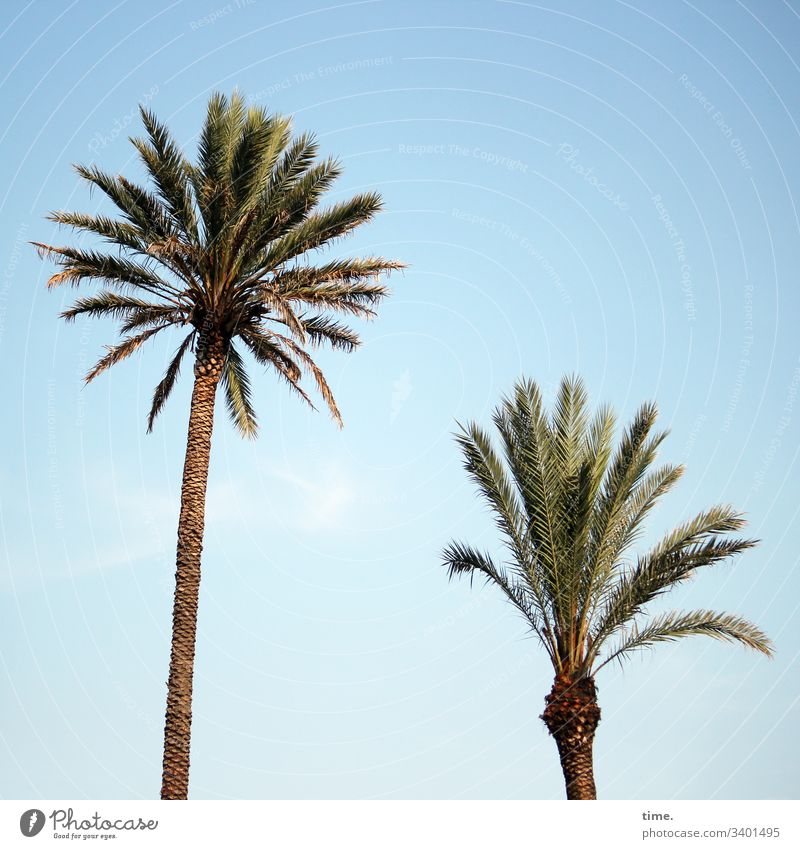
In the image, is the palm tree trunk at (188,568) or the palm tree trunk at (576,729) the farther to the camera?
the palm tree trunk at (576,729)

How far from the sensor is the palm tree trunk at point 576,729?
1777 cm

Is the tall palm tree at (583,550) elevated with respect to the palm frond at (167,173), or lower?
lower

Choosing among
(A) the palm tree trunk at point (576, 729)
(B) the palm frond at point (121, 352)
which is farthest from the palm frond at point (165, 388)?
(A) the palm tree trunk at point (576, 729)

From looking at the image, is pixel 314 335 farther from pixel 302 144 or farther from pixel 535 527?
pixel 535 527

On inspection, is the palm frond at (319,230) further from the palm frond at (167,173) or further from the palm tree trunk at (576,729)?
the palm tree trunk at (576,729)
